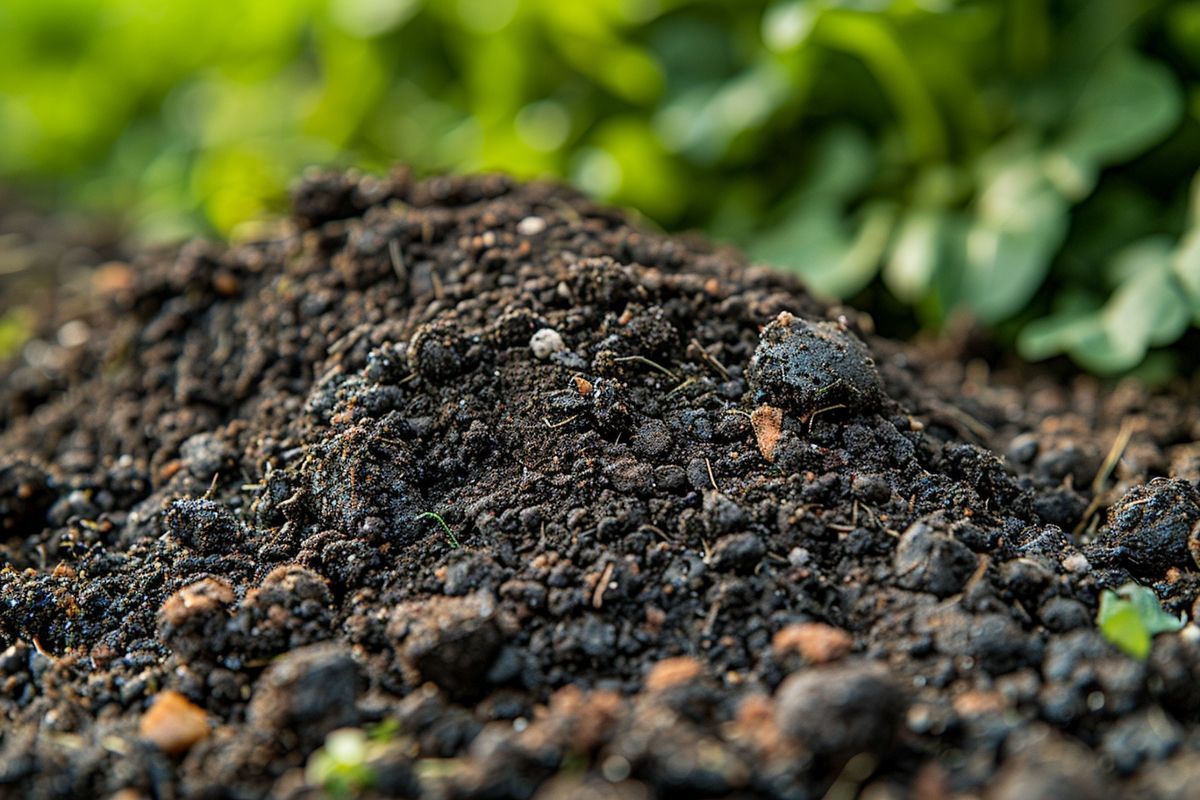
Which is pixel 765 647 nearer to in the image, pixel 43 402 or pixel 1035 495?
pixel 1035 495

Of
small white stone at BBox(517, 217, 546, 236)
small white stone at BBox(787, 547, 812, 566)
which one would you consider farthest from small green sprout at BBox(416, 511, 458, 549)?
small white stone at BBox(517, 217, 546, 236)

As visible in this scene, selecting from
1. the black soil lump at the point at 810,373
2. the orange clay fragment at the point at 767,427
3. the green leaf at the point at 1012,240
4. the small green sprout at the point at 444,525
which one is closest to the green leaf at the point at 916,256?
the green leaf at the point at 1012,240

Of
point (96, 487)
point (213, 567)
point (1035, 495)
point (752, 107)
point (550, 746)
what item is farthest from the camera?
point (752, 107)

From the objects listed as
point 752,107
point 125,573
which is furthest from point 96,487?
point 752,107

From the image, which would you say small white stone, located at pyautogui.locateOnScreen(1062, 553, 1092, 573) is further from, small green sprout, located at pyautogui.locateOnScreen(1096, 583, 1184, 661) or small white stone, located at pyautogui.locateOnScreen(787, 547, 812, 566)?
small white stone, located at pyautogui.locateOnScreen(787, 547, 812, 566)

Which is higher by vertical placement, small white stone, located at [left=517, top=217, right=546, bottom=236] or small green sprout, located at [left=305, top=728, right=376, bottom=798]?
small white stone, located at [left=517, top=217, right=546, bottom=236]

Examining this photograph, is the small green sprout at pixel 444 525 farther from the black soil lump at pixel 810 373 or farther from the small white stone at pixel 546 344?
the black soil lump at pixel 810 373
